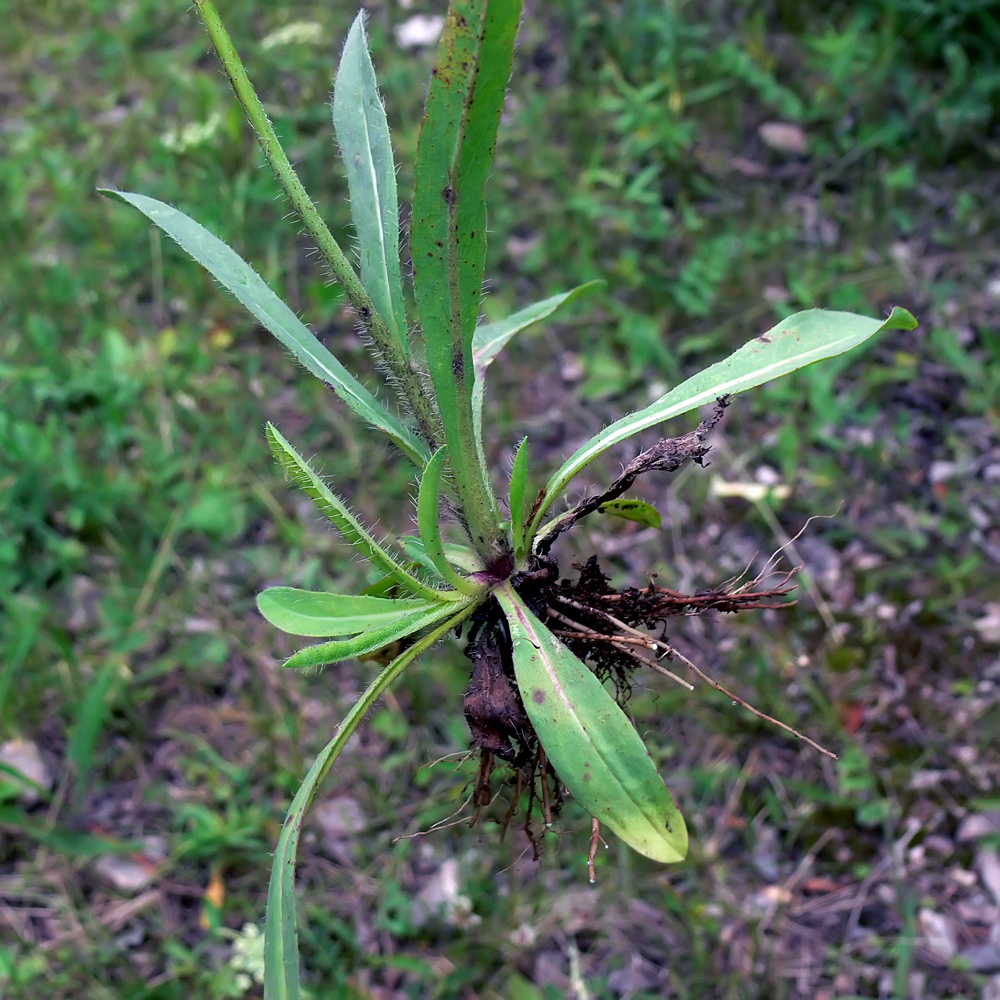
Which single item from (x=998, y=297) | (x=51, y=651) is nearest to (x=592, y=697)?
(x=51, y=651)

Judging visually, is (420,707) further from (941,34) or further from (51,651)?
(941,34)

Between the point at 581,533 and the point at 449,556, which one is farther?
the point at 581,533

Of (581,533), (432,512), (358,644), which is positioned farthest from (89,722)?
(432,512)

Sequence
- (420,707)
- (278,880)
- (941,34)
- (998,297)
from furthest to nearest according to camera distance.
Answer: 1. (941,34)
2. (998,297)
3. (420,707)
4. (278,880)

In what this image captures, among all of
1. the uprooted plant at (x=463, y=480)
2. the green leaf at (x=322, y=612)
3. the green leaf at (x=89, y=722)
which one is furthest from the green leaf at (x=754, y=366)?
the green leaf at (x=89, y=722)

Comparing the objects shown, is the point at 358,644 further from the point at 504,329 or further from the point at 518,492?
the point at 504,329
